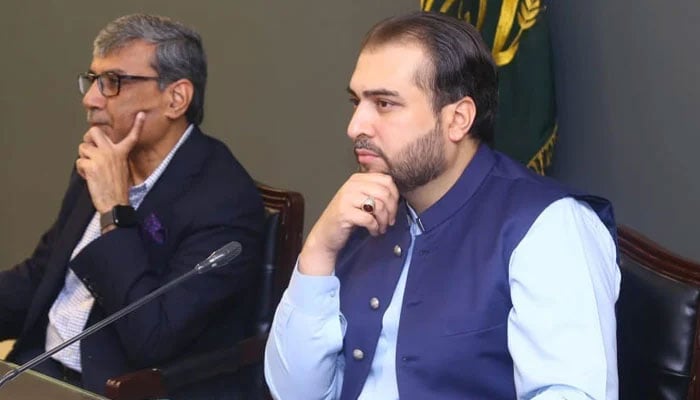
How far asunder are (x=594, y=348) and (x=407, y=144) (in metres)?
0.44

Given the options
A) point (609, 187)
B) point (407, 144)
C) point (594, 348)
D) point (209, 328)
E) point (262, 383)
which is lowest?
point (262, 383)

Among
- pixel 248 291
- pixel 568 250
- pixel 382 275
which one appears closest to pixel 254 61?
pixel 248 291

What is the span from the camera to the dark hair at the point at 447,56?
182 cm

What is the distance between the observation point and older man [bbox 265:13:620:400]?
1.65 m

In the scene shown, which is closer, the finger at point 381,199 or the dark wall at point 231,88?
the finger at point 381,199

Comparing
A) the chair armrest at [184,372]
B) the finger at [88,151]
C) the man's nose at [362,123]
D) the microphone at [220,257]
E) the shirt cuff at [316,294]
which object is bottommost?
the chair armrest at [184,372]

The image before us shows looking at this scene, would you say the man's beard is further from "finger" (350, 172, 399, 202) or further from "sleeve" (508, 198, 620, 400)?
"sleeve" (508, 198, 620, 400)

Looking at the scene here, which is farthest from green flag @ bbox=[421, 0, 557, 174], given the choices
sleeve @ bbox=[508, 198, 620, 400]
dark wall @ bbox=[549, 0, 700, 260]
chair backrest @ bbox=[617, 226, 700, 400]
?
sleeve @ bbox=[508, 198, 620, 400]

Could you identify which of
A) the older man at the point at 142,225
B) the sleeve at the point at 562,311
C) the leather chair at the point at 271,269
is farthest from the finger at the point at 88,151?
the sleeve at the point at 562,311

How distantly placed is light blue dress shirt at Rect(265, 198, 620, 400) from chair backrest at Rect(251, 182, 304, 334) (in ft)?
2.22

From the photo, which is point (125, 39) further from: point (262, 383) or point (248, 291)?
point (262, 383)

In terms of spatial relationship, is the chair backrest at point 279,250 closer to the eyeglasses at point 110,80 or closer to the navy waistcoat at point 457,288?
the eyeglasses at point 110,80

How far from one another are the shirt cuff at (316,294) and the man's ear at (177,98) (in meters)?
0.79

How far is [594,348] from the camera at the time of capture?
1614mm
